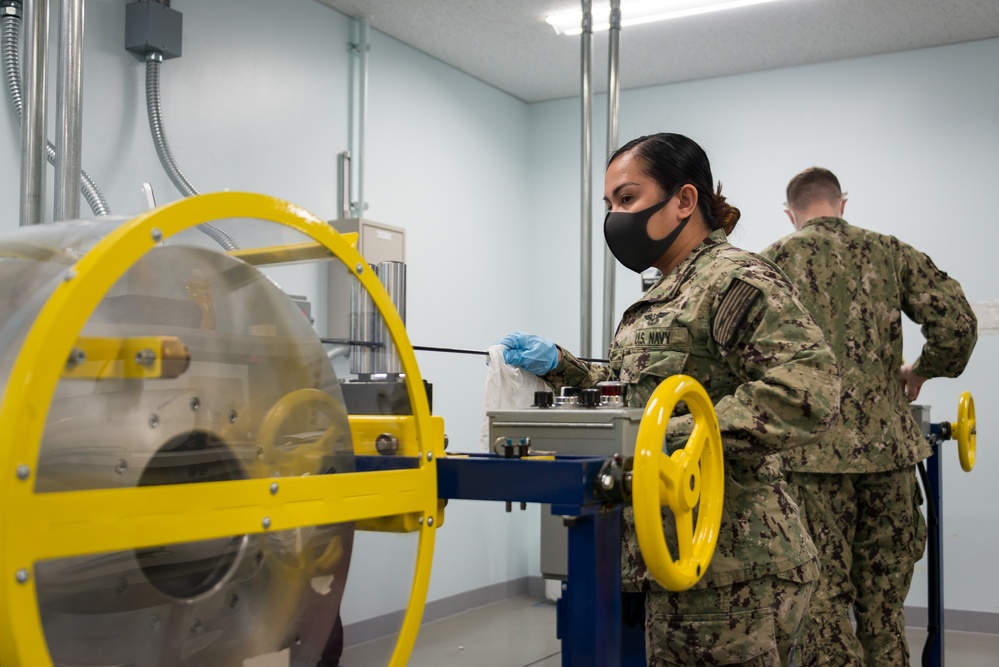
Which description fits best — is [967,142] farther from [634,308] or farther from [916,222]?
[634,308]

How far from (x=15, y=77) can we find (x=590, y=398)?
209 centimetres

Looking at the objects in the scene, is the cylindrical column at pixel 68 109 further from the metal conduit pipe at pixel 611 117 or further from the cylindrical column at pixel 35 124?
the metal conduit pipe at pixel 611 117

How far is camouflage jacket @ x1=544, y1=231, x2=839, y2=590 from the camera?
1498 millimetres

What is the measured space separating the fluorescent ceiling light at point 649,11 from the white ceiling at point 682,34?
77 mm

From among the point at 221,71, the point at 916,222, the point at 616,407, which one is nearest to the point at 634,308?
the point at 616,407

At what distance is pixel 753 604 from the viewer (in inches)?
62.4

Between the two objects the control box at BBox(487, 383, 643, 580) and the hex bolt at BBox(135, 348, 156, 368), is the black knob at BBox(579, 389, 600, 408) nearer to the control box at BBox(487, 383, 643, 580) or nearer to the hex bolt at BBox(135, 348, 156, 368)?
the control box at BBox(487, 383, 643, 580)

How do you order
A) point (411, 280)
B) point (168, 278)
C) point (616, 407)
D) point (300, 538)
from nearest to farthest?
point (168, 278)
point (300, 538)
point (616, 407)
point (411, 280)

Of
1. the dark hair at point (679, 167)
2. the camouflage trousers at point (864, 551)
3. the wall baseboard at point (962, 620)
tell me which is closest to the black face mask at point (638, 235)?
the dark hair at point (679, 167)

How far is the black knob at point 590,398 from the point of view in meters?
1.46

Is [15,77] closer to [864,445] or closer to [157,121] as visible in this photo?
[157,121]

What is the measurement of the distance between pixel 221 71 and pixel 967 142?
3323mm

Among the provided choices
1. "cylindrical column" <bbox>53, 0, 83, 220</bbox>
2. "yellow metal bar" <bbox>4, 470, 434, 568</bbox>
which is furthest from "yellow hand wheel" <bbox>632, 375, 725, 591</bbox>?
"cylindrical column" <bbox>53, 0, 83, 220</bbox>

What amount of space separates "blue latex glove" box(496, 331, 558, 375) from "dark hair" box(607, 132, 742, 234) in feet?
1.36
